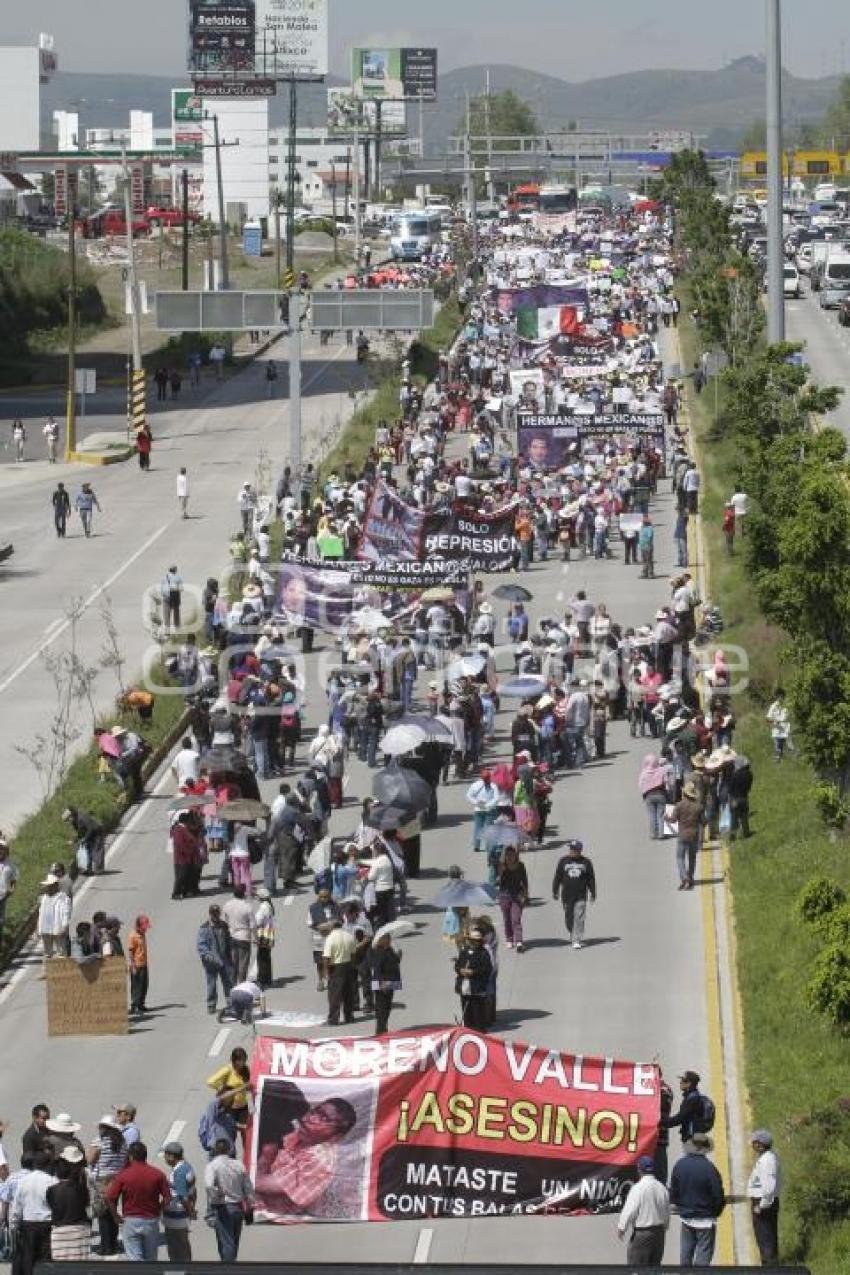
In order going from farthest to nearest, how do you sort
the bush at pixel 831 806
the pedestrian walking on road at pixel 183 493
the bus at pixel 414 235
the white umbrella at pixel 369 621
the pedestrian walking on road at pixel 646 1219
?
the bus at pixel 414 235
the pedestrian walking on road at pixel 183 493
the white umbrella at pixel 369 621
the bush at pixel 831 806
the pedestrian walking on road at pixel 646 1219

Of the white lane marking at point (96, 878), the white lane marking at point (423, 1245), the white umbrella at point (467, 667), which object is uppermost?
the white umbrella at point (467, 667)

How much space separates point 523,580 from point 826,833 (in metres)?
21.3

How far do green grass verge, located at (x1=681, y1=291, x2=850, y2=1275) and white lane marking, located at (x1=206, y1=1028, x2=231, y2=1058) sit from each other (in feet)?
15.5

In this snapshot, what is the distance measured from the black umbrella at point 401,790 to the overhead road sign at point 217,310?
37.7m

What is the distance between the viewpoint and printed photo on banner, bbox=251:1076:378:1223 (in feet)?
64.9

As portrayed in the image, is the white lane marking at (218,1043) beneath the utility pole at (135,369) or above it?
beneath

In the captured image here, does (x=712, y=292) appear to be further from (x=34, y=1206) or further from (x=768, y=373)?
(x=34, y=1206)

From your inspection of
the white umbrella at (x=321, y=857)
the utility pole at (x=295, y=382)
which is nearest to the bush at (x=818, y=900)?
the white umbrella at (x=321, y=857)

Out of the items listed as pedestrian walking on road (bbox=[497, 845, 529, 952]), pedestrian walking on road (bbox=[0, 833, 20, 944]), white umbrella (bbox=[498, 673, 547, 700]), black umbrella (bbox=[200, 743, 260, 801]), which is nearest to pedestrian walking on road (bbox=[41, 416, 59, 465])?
white umbrella (bbox=[498, 673, 547, 700])

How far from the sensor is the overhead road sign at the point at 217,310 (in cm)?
6988

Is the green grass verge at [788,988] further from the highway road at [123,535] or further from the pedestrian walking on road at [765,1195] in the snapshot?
the highway road at [123,535]

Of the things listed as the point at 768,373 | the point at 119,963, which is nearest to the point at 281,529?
the point at 768,373

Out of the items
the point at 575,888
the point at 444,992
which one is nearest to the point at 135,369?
the point at 575,888

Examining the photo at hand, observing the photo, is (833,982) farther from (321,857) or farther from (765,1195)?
(321,857)
